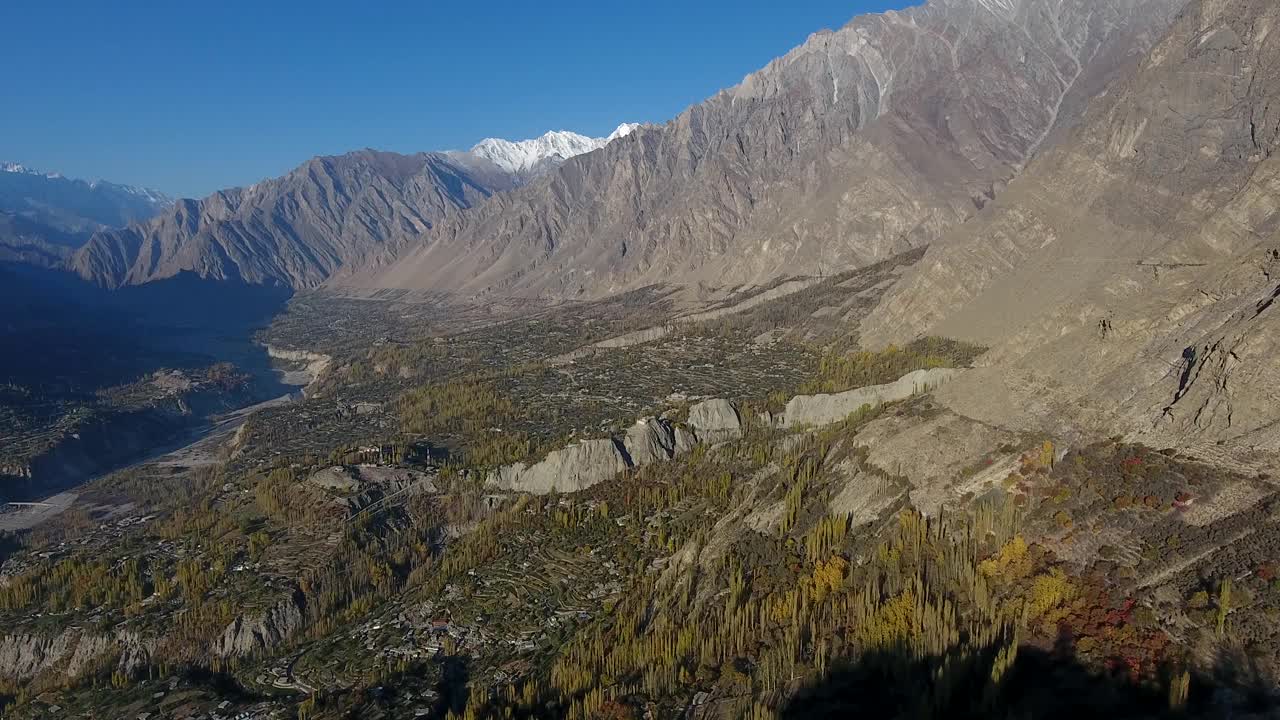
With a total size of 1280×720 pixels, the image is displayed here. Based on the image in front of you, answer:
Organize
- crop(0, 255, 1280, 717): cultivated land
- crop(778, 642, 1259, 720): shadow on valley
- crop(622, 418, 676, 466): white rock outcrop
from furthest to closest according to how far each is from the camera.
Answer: crop(622, 418, 676, 466): white rock outcrop, crop(0, 255, 1280, 717): cultivated land, crop(778, 642, 1259, 720): shadow on valley

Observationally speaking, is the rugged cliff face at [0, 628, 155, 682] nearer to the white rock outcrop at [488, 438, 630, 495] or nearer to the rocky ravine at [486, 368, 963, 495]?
the rocky ravine at [486, 368, 963, 495]

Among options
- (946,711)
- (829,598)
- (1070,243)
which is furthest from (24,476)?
(1070,243)

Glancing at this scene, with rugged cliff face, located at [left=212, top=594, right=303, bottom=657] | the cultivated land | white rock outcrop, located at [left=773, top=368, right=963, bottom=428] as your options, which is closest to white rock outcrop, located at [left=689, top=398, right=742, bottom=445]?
the cultivated land

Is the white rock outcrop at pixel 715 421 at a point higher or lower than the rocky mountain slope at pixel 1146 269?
lower

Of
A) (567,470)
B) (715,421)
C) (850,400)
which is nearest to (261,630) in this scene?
(567,470)

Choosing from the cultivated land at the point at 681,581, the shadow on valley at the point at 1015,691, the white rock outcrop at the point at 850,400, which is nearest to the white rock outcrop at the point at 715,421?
the cultivated land at the point at 681,581

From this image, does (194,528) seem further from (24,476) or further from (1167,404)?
(1167,404)

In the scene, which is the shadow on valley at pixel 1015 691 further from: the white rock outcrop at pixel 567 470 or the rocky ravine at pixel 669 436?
the rocky ravine at pixel 669 436

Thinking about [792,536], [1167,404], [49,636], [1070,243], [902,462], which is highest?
[1070,243]
